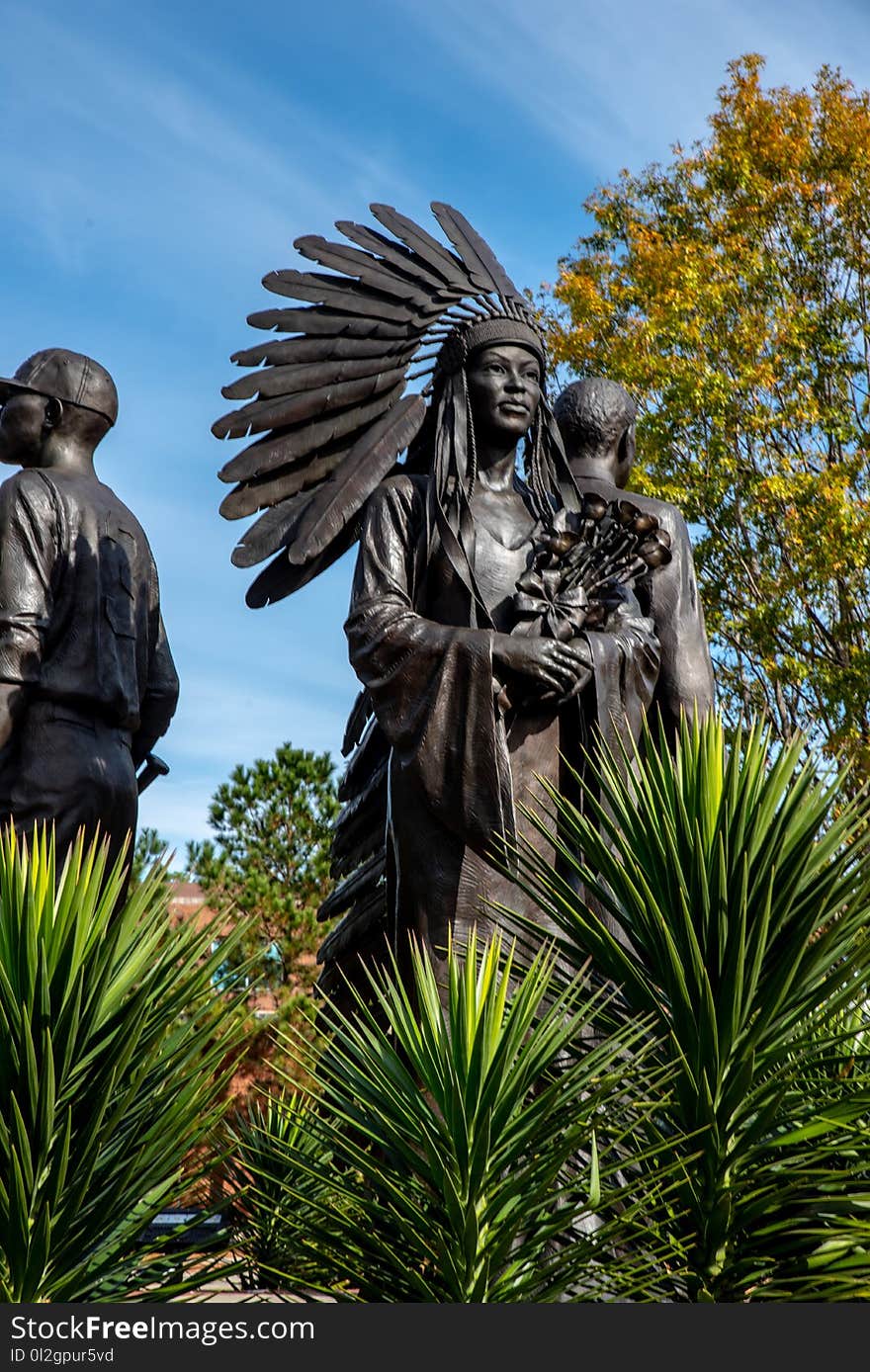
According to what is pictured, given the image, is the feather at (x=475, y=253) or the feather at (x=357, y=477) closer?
the feather at (x=357, y=477)

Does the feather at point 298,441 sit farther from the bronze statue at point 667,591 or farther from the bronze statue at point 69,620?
the bronze statue at point 667,591

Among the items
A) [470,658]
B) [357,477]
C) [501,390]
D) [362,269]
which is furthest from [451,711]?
[362,269]

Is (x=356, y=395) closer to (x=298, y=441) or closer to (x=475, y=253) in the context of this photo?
(x=298, y=441)

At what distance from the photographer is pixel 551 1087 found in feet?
10.8

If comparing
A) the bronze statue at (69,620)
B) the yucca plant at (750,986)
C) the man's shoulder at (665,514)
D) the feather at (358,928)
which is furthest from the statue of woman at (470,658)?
the bronze statue at (69,620)

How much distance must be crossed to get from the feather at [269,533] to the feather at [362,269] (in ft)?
2.70

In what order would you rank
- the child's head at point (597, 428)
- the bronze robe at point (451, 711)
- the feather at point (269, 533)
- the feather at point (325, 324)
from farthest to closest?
the child's head at point (597, 428) → the feather at point (325, 324) → the feather at point (269, 533) → the bronze robe at point (451, 711)

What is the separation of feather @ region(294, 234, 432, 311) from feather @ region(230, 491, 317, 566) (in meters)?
0.82

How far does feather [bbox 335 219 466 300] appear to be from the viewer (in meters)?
5.59

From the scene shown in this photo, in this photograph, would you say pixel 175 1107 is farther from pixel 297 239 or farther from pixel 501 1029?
pixel 297 239

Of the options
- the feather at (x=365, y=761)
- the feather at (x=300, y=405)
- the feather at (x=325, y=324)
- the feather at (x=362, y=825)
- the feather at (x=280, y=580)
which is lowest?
the feather at (x=362, y=825)

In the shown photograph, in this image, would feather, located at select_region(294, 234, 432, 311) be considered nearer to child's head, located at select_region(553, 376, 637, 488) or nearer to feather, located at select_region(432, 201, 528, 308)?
feather, located at select_region(432, 201, 528, 308)

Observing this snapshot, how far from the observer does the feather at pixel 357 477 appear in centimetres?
518

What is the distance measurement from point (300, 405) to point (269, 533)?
453 millimetres
